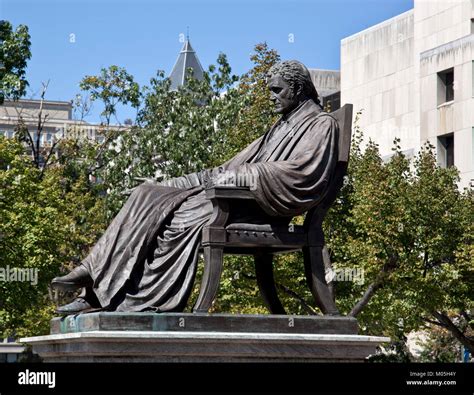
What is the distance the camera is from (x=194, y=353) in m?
11.4

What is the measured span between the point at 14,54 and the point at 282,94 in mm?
17027

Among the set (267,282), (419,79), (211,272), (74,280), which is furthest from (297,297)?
(419,79)

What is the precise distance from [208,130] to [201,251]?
24.9 metres

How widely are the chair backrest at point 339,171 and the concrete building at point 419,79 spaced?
35916 mm

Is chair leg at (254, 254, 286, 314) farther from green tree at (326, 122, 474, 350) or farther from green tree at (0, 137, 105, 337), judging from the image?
green tree at (0, 137, 105, 337)

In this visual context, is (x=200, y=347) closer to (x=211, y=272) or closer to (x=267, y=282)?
(x=211, y=272)

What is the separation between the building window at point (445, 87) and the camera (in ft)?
169

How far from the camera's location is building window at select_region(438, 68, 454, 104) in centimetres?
5150

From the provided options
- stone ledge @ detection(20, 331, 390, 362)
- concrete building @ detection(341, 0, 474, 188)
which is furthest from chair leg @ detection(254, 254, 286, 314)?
concrete building @ detection(341, 0, 474, 188)

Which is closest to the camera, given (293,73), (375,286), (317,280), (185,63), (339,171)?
(317,280)

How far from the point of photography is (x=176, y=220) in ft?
40.7

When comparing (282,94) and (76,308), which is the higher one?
(282,94)

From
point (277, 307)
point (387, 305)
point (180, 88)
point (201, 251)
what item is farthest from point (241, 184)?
point (180, 88)

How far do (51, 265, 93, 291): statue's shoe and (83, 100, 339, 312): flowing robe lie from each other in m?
0.07
